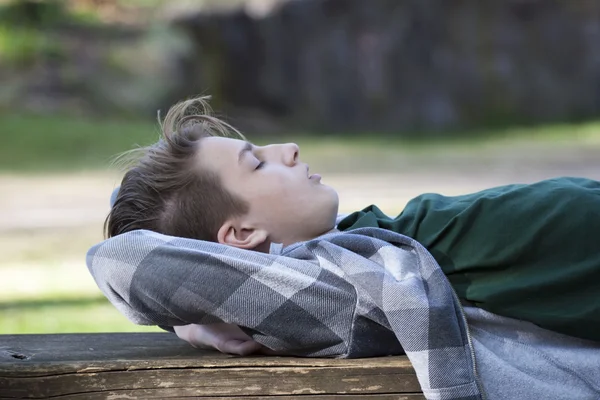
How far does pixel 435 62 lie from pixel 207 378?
10.2m

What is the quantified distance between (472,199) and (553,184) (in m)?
0.19

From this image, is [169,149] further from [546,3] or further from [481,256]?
[546,3]

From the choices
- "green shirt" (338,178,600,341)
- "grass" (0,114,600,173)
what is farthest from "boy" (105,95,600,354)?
"grass" (0,114,600,173)

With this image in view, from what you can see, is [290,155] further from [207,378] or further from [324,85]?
[324,85]

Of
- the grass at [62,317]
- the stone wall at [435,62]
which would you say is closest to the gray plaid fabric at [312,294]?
the grass at [62,317]

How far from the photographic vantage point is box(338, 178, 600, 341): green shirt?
6.60 feet

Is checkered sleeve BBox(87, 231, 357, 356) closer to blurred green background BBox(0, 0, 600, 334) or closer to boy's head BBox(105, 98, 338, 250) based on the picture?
boy's head BBox(105, 98, 338, 250)

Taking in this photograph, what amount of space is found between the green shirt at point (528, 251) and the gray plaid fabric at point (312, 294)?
124 millimetres

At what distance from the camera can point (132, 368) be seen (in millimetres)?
2041

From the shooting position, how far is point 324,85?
1195 cm

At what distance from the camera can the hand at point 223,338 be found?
212 centimetres

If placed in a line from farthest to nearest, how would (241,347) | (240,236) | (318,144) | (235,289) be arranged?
(318,144) < (240,236) < (241,347) < (235,289)

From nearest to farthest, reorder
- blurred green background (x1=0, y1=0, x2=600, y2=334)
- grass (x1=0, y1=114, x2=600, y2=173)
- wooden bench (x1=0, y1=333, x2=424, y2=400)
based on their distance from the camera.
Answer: wooden bench (x1=0, y1=333, x2=424, y2=400), grass (x1=0, y1=114, x2=600, y2=173), blurred green background (x1=0, y1=0, x2=600, y2=334)

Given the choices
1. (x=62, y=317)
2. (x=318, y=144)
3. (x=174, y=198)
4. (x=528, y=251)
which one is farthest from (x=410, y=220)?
(x=318, y=144)
